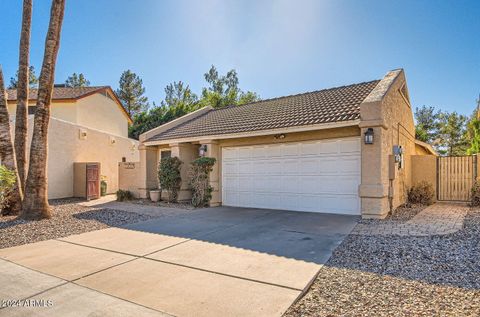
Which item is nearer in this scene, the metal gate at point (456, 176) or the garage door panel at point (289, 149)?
the garage door panel at point (289, 149)

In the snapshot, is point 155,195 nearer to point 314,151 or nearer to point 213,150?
point 213,150

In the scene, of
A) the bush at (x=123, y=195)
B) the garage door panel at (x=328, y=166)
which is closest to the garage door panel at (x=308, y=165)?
the garage door panel at (x=328, y=166)

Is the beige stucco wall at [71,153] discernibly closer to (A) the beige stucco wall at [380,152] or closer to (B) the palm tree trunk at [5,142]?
(B) the palm tree trunk at [5,142]

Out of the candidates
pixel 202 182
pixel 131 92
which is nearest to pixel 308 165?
pixel 202 182

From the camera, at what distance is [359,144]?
29.9ft

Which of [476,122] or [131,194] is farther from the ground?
[476,122]

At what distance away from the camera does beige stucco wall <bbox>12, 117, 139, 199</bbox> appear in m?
14.4

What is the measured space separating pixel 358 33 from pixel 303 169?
6196 millimetres

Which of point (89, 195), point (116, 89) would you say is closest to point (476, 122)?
point (89, 195)

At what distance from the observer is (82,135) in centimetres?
1605

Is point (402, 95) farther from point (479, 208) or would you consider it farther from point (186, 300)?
point (186, 300)

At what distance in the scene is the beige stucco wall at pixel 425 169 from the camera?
42.1 ft

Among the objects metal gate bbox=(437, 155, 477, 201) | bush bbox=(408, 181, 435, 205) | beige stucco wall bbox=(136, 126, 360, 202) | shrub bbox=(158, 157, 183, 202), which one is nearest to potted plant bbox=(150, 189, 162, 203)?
shrub bbox=(158, 157, 183, 202)

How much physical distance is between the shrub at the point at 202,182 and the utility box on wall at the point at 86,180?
6.33 meters
